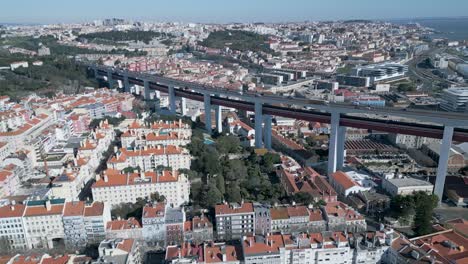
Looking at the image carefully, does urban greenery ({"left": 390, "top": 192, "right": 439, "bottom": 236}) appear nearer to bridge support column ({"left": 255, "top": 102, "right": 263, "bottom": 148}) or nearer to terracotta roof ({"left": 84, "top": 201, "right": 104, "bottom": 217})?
bridge support column ({"left": 255, "top": 102, "right": 263, "bottom": 148})

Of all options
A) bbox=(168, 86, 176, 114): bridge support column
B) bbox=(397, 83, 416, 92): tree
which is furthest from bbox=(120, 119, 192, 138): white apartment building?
bbox=(397, 83, 416, 92): tree

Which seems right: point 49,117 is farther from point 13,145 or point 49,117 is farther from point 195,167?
point 195,167

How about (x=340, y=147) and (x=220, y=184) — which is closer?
(x=220, y=184)

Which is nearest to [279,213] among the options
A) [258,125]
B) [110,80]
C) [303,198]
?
[303,198]

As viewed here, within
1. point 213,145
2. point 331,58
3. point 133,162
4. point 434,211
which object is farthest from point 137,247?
point 331,58

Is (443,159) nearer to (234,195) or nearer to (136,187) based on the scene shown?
(234,195)
